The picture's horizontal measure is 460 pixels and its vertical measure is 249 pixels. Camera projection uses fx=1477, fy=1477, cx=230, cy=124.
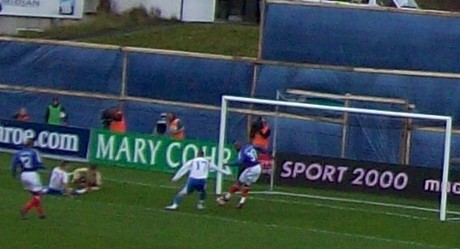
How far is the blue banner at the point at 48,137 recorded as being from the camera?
35.3 m

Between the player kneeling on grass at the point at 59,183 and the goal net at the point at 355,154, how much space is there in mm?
3121

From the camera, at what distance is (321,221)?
87.7ft

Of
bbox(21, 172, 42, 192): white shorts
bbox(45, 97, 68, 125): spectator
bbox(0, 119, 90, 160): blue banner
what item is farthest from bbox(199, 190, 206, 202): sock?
bbox(45, 97, 68, 125): spectator

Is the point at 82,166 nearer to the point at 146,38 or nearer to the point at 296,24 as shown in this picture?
the point at 296,24

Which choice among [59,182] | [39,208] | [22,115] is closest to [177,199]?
[59,182]

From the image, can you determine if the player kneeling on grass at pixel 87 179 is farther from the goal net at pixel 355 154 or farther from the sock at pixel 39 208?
the sock at pixel 39 208

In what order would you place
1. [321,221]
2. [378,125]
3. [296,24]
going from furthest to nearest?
[296,24], [378,125], [321,221]

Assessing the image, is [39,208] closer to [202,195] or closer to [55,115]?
[202,195]

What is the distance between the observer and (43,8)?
59531mm

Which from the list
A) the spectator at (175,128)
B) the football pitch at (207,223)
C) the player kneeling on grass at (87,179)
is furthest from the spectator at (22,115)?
the player kneeling on grass at (87,179)

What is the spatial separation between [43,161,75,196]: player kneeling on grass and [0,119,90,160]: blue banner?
600cm

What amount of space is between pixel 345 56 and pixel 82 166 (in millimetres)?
7741

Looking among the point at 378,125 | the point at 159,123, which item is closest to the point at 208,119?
the point at 159,123

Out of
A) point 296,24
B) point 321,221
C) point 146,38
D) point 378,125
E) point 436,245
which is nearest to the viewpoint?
point 436,245
